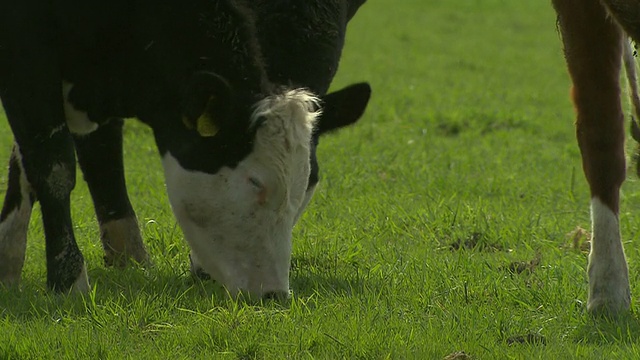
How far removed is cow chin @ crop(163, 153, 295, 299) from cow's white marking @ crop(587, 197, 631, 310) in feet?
4.50

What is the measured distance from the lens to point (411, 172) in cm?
934

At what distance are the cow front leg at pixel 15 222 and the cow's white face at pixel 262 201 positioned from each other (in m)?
1.20

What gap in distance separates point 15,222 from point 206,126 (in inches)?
61.1

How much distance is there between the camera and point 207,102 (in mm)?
5211

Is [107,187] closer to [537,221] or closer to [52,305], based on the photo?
[52,305]

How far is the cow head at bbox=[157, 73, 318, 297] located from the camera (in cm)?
522

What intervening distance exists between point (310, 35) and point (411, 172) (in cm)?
384

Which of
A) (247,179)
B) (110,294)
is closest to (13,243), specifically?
(110,294)

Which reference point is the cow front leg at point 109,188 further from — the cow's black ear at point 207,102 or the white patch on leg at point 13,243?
the cow's black ear at point 207,102

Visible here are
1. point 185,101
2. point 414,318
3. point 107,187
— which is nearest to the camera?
point 414,318

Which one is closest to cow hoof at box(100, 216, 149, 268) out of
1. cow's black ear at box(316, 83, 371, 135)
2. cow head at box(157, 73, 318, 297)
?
cow head at box(157, 73, 318, 297)

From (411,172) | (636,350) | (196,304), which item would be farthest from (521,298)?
(411,172)

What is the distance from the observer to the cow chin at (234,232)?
527 cm

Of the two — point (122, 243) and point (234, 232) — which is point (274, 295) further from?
point (122, 243)
